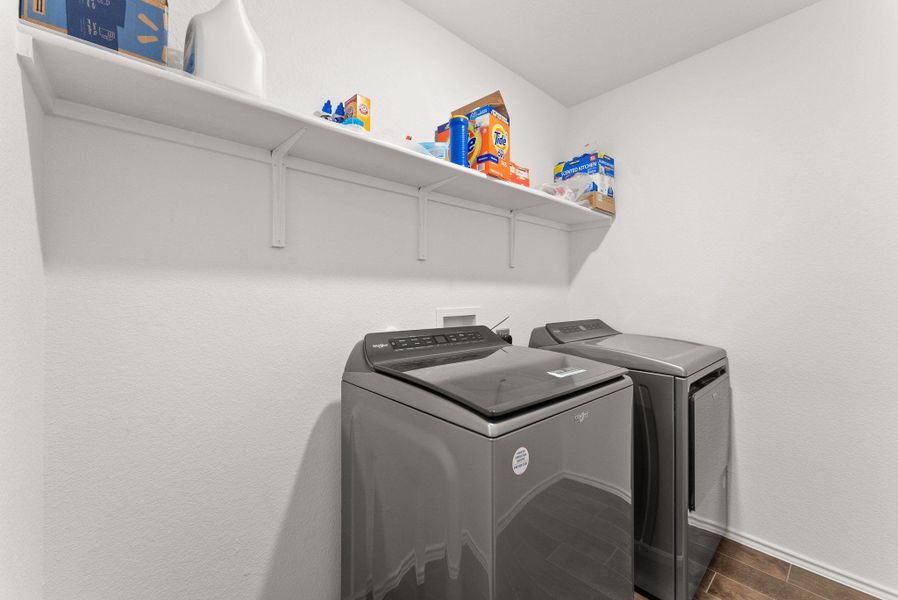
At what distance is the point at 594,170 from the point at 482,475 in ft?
6.86

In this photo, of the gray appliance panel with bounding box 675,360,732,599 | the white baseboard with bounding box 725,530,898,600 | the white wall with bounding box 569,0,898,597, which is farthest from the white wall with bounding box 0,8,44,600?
the white baseboard with bounding box 725,530,898,600

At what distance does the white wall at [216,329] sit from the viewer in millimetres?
999

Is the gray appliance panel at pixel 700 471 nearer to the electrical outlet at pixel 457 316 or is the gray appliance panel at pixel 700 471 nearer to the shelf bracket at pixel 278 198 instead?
the electrical outlet at pixel 457 316

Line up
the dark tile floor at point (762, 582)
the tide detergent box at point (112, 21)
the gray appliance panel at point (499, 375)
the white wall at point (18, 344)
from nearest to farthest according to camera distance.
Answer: the white wall at point (18, 344), the tide detergent box at point (112, 21), the gray appliance panel at point (499, 375), the dark tile floor at point (762, 582)

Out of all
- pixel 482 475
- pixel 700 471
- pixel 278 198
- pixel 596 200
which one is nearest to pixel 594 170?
pixel 596 200

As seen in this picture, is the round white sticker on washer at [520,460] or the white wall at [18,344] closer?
the white wall at [18,344]

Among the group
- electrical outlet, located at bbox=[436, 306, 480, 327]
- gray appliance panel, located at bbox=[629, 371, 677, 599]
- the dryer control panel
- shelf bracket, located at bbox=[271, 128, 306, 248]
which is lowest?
gray appliance panel, located at bbox=[629, 371, 677, 599]

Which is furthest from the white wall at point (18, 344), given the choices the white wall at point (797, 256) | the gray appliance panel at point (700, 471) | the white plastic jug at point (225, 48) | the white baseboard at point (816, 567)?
the white baseboard at point (816, 567)

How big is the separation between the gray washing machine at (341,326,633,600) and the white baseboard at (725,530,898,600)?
1142mm

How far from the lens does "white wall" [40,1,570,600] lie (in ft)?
3.28

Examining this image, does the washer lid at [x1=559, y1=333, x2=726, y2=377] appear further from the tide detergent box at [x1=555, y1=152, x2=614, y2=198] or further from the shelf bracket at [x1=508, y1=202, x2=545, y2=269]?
the tide detergent box at [x1=555, y1=152, x2=614, y2=198]

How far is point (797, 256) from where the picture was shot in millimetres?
1832

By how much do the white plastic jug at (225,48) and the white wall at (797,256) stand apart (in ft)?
7.19

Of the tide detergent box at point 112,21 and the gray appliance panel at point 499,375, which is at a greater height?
the tide detergent box at point 112,21
